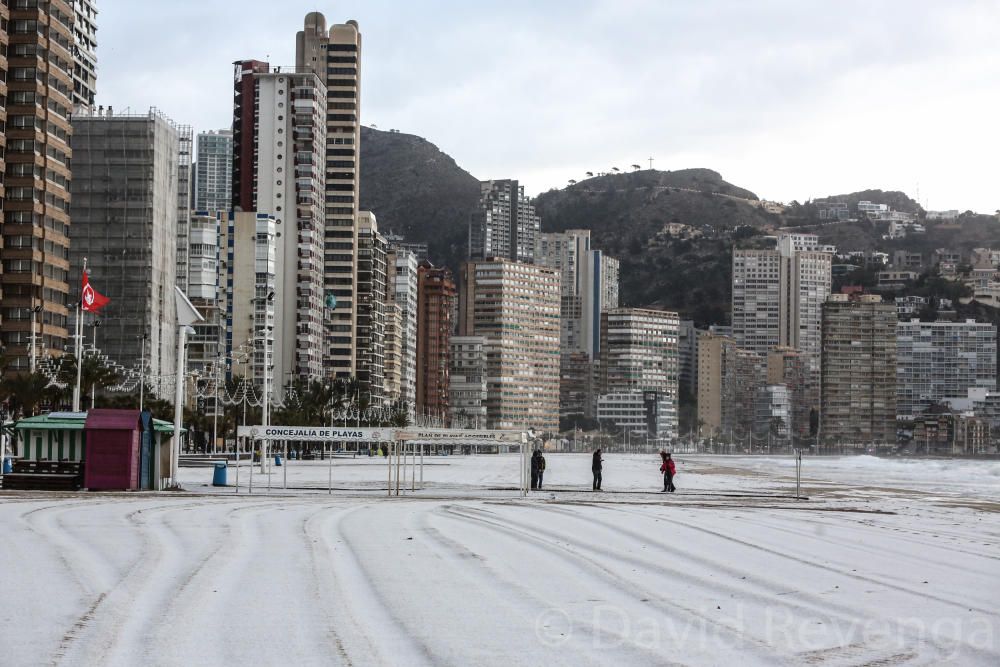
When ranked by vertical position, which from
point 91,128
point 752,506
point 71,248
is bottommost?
point 752,506

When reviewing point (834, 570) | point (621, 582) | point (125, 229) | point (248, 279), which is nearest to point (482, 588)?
point (621, 582)

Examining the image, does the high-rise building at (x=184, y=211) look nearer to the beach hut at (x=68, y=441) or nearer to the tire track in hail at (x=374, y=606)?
the beach hut at (x=68, y=441)

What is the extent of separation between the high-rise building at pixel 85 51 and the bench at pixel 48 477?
14217cm

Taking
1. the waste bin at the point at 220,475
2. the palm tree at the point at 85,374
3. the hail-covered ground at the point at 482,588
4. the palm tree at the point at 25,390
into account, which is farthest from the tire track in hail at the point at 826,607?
the palm tree at the point at 85,374

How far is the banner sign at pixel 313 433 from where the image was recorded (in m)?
44.7

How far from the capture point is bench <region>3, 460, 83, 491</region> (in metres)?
43.5

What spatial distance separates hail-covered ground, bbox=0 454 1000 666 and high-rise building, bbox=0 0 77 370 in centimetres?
7360

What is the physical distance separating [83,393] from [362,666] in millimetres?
86139

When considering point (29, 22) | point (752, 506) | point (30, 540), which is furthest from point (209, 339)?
point (30, 540)

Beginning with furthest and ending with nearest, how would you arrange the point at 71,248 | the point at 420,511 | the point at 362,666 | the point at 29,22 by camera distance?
the point at 71,248
the point at 29,22
the point at 420,511
the point at 362,666

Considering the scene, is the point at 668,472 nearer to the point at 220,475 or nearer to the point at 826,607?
the point at 220,475

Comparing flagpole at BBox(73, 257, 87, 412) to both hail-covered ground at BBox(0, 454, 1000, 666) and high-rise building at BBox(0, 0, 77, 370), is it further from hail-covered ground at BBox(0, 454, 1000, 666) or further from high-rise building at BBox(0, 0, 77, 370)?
hail-covered ground at BBox(0, 454, 1000, 666)

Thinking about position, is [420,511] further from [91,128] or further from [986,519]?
[91,128]

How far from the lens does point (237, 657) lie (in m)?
13.6
